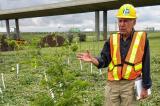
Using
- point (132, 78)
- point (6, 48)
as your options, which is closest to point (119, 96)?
point (132, 78)

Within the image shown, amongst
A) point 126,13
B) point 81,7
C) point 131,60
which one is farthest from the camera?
point 81,7

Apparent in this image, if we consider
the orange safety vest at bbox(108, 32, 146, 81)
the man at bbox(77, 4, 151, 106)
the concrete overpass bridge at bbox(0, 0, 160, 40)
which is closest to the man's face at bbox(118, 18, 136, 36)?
the man at bbox(77, 4, 151, 106)

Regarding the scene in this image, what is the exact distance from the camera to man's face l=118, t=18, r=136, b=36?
554 centimetres

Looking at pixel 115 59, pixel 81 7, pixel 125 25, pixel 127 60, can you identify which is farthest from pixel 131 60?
pixel 81 7

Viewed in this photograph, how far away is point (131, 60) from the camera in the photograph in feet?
18.6

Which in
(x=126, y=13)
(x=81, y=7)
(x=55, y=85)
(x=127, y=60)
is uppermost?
(x=81, y=7)

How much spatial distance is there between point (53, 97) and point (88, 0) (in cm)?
4596

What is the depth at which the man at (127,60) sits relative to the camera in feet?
18.6

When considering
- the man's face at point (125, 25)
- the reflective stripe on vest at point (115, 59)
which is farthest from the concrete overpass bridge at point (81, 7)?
the man's face at point (125, 25)

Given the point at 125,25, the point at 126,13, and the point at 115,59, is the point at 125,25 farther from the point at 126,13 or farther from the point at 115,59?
the point at 115,59

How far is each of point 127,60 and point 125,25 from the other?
47 centimetres

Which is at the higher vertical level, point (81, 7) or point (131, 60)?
point (81, 7)

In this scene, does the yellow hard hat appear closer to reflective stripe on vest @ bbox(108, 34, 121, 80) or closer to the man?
the man

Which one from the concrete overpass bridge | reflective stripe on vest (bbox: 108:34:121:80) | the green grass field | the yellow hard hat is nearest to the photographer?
the yellow hard hat
